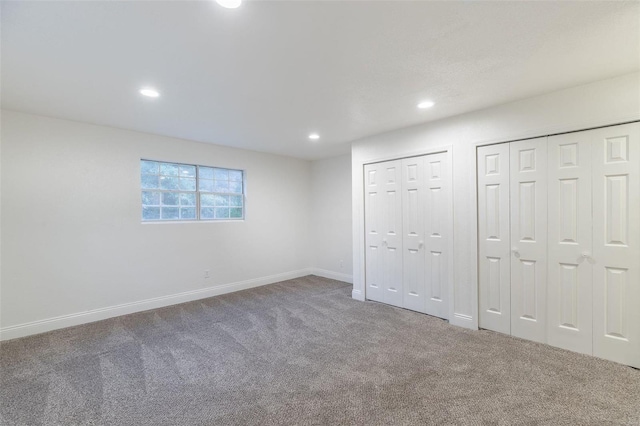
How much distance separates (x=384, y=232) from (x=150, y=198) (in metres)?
3.56

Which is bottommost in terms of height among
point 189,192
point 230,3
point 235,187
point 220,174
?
point 189,192

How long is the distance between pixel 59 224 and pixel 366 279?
4164 millimetres

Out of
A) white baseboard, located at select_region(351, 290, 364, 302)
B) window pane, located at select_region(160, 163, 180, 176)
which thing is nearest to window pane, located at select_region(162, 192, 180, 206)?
window pane, located at select_region(160, 163, 180, 176)

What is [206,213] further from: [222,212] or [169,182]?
[169,182]

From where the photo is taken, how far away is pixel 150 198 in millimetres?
4234

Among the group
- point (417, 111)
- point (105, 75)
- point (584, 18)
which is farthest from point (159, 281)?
point (584, 18)

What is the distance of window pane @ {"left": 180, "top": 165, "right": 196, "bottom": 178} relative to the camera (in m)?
4.56

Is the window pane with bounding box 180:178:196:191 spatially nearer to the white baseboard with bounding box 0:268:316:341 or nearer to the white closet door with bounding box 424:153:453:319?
the white baseboard with bounding box 0:268:316:341

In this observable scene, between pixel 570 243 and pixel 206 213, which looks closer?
pixel 570 243

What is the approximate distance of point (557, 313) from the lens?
2791mm

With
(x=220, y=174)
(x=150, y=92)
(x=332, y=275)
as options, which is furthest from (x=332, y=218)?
(x=150, y=92)

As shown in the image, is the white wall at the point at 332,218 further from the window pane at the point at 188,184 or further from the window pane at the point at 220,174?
the window pane at the point at 188,184

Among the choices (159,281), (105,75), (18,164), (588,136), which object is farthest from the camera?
(159,281)

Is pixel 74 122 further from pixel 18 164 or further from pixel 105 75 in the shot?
pixel 105 75
